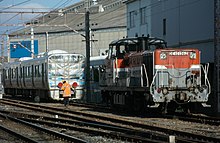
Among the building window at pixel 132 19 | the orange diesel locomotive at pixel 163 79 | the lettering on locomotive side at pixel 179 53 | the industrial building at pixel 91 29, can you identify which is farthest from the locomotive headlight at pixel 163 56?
the industrial building at pixel 91 29

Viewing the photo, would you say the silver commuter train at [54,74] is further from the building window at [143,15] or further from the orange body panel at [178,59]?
the building window at [143,15]

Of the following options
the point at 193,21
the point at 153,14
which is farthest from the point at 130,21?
the point at 193,21

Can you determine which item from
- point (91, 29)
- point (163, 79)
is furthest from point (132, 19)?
point (163, 79)

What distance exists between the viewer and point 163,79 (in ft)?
64.4

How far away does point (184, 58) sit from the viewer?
65.7ft

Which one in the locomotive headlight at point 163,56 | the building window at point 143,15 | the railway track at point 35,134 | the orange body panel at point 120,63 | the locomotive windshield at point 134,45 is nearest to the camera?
the railway track at point 35,134

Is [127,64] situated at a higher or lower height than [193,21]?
lower

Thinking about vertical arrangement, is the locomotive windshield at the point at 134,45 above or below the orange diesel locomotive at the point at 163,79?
above

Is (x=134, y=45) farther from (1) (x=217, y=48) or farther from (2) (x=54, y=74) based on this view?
(2) (x=54, y=74)

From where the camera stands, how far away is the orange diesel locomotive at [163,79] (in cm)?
1938

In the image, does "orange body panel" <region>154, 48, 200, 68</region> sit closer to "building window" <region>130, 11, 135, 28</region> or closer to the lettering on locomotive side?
the lettering on locomotive side

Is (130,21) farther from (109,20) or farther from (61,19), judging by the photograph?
(61,19)

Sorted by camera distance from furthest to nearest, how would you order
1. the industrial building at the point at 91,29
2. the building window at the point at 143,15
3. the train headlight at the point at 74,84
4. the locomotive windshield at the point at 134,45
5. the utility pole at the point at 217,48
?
1. the industrial building at the point at 91,29
2. the building window at the point at 143,15
3. the train headlight at the point at 74,84
4. the locomotive windshield at the point at 134,45
5. the utility pole at the point at 217,48

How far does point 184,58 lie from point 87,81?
14.4m
